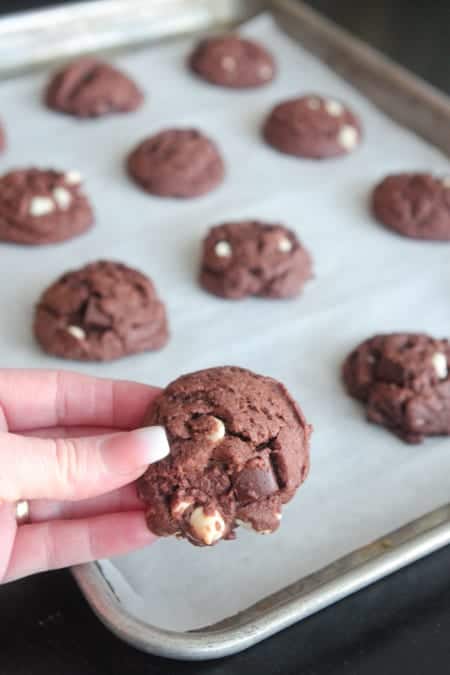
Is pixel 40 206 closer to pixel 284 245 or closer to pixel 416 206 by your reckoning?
pixel 284 245

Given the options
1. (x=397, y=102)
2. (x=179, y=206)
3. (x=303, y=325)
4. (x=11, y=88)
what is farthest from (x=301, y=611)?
(x=11, y=88)

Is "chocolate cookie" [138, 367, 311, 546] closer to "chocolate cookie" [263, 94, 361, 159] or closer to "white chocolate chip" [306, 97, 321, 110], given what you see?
"chocolate cookie" [263, 94, 361, 159]

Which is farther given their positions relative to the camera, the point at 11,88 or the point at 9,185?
the point at 11,88

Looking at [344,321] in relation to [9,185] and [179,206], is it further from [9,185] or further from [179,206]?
[9,185]

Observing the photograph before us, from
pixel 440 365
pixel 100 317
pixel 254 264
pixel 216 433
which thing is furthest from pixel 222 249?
pixel 216 433

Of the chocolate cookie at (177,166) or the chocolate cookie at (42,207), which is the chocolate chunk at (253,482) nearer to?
the chocolate cookie at (42,207)

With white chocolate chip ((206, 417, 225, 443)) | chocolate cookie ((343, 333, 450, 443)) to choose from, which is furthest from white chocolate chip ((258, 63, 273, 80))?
white chocolate chip ((206, 417, 225, 443))
